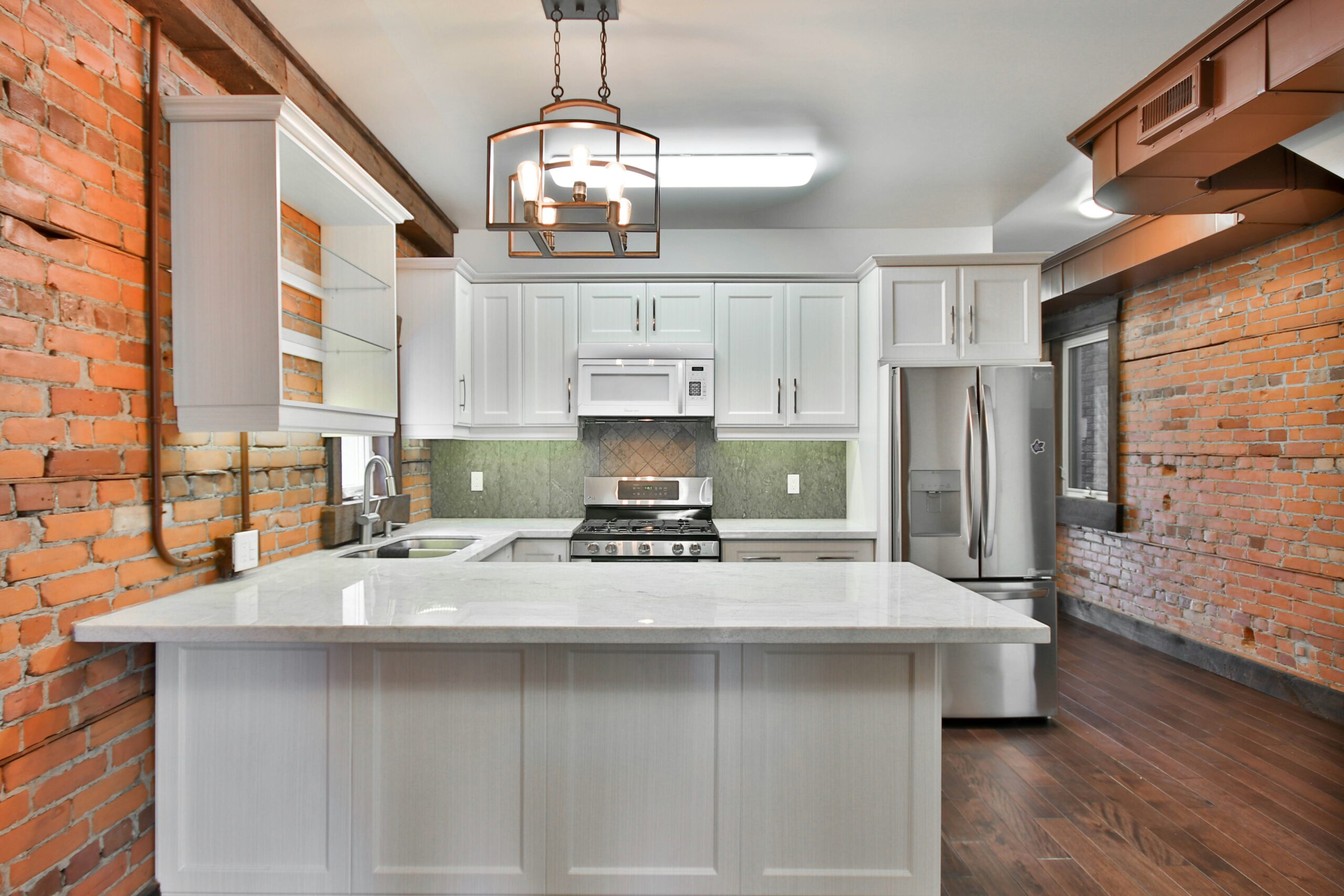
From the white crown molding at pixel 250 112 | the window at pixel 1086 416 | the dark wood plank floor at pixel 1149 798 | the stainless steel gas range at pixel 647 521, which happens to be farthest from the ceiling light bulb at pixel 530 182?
the window at pixel 1086 416

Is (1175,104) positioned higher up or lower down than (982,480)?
higher up

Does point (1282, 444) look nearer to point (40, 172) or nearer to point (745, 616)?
point (745, 616)

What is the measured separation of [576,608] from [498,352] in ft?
8.06

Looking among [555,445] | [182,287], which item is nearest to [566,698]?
[182,287]

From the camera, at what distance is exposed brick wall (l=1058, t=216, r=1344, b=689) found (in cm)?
335

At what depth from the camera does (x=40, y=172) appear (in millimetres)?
1514

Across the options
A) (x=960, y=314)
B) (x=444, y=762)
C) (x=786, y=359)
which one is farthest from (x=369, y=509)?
(x=960, y=314)

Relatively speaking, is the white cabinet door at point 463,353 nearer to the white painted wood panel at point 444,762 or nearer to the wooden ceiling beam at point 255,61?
the wooden ceiling beam at point 255,61

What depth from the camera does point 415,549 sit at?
332 centimetres

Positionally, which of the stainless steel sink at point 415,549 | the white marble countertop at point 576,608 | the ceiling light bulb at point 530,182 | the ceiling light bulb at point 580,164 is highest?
the ceiling light bulb at point 580,164

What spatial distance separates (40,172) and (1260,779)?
4366 millimetres

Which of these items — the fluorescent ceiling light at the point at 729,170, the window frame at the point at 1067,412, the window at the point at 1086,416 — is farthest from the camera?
the window frame at the point at 1067,412

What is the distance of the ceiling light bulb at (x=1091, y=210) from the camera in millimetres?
3828

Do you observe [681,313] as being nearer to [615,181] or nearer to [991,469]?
[991,469]
